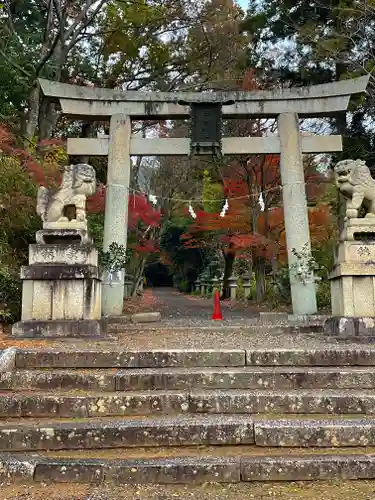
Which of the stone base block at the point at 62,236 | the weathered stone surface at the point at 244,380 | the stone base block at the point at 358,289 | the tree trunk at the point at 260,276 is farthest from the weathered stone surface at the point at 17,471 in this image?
the tree trunk at the point at 260,276

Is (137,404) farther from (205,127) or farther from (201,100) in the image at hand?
(201,100)

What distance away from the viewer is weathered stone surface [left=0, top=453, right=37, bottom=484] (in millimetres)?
3285

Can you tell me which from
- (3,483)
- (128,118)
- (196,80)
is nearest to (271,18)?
(196,80)

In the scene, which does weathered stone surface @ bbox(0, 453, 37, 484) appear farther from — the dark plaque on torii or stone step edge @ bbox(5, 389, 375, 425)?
the dark plaque on torii

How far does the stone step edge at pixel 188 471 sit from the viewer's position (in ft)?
10.7

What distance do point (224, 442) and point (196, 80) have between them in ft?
52.2

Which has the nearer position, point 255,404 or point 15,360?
point 255,404

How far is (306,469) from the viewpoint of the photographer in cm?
329

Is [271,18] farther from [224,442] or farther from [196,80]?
[224,442]

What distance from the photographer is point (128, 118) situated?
11.0 metres

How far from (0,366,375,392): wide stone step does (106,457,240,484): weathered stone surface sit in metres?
1.18

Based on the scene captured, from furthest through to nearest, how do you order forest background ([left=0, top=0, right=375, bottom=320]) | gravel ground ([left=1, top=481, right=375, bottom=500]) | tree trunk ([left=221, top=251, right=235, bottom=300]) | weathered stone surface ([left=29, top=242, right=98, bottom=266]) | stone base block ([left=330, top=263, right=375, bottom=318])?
tree trunk ([left=221, top=251, right=235, bottom=300]) < forest background ([left=0, top=0, right=375, bottom=320]) < weathered stone surface ([left=29, top=242, right=98, bottom=266]) < stone base block ([left=330, top=263, right=375, bottom=318]) < gravel ground ([left=1, top=481, right=375, bottom=500])

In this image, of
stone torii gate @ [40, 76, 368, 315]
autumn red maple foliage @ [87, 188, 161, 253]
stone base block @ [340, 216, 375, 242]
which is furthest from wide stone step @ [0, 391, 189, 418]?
autumn red maple foliage @ [87, 188, 161, 253]

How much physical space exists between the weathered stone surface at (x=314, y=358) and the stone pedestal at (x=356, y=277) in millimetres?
1744
